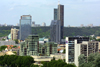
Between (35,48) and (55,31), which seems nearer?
(35,48)

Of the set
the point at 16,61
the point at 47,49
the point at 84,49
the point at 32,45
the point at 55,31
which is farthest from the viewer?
the point at 55,31

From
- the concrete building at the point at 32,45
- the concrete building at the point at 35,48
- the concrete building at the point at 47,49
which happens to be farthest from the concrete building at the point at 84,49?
the concrete building at the point at 47,49

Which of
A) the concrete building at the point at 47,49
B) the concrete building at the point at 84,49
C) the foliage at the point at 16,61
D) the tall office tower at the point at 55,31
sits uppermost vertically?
the tall office tower at the point at 55,31

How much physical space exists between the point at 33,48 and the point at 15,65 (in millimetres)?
18118

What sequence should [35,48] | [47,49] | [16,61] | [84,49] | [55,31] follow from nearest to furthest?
[84,49] → [16,61] → [35,48] → [47,49] → [55,31]

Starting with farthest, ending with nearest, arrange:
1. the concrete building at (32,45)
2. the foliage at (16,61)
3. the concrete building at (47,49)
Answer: the concrete building at (47,49) → the concrete building at (32,45) → the foliage at (16,61)

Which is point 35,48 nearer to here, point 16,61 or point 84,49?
point 16,61

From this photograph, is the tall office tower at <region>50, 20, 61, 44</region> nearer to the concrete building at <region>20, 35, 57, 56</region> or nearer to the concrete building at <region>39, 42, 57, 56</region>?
the concrete building at <region>39, 42, 57, 56</region>

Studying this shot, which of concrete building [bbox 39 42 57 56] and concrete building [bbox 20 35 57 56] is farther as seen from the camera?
concrete building [bbox 39 42 57 56]

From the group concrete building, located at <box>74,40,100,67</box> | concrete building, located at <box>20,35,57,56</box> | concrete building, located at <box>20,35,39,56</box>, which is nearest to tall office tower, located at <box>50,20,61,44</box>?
concrete building, located at <box>20,35,57,56</box>

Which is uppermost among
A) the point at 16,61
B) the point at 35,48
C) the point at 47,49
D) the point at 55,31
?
the point at 55,31

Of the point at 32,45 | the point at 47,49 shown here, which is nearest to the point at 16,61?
the point at 32,45

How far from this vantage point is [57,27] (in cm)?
19350

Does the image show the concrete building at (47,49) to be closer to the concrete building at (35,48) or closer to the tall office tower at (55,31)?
the concrete building at (35,48)
